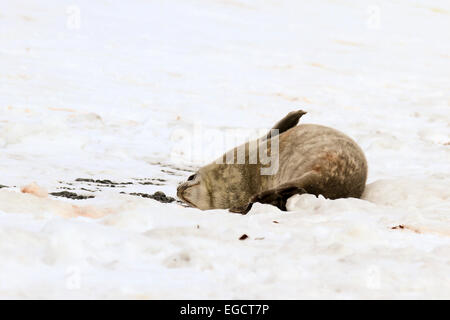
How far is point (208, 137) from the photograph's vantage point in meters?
8.82

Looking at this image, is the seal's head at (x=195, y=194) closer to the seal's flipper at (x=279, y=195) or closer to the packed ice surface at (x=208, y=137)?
the packed ice surface at (x=208, y=137)

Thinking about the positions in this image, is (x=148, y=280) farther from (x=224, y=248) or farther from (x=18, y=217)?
(x=18, y=217)

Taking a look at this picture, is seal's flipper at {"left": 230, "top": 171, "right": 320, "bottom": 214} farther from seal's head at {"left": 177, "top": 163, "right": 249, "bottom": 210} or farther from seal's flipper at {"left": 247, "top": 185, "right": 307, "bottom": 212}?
seal's head at {"left": 177, "top": 163, "right": 249, "bottom": 210}

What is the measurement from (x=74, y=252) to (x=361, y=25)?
14.4m

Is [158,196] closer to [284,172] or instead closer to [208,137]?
[284,172]

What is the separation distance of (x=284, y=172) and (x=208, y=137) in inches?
158

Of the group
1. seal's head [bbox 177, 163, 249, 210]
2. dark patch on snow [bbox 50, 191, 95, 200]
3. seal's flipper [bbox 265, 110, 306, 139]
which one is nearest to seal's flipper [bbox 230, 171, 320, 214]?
seal's head [bbox 177, 163, 249, 210]

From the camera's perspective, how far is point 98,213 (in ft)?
11.7

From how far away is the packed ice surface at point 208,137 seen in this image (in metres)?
2.47

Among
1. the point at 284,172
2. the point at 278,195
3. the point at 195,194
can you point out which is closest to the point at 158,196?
the point at 195,194

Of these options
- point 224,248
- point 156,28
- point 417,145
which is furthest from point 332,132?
point 156,28

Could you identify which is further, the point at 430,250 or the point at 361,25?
the point at 361,25

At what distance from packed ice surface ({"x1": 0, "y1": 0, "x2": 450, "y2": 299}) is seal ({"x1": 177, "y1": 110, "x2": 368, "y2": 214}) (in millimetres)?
221

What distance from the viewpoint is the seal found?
175 inches
